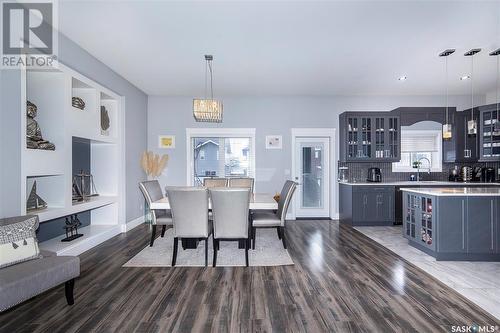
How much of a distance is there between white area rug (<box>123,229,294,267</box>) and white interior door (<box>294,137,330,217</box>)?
6.44ft

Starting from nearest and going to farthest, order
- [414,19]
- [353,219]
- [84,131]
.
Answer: [414,19] < [84,131] < [353,219]

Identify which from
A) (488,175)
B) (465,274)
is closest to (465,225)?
(465,274)

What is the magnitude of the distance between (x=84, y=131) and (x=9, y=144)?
4.06 feet

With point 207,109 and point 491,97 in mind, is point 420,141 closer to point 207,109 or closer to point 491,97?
point 491,97

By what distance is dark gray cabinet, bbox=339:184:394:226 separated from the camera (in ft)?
16.9

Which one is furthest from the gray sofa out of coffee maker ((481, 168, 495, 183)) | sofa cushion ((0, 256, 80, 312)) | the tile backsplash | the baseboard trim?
coffee maker ((481, 168, 495, 183))

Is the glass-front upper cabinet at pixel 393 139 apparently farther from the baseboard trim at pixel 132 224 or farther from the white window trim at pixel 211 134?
the baseboard trim at pixel 132 224

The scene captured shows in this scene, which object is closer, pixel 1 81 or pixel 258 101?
pixel 1 81

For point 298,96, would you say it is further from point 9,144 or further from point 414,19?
point 9,144

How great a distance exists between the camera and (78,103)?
3627mm

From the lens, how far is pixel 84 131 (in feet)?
12.0

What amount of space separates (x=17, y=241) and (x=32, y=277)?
428 millimetres

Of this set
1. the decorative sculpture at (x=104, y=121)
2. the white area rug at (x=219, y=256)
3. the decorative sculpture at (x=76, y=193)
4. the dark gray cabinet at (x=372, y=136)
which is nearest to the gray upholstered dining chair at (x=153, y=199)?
the white area rug at (x=219, y=256)

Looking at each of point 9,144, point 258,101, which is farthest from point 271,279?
point 258,101
